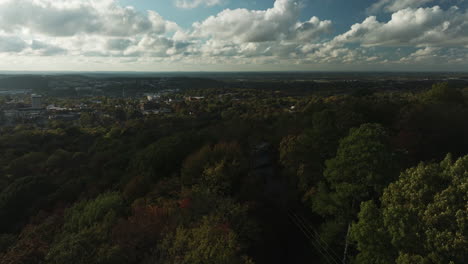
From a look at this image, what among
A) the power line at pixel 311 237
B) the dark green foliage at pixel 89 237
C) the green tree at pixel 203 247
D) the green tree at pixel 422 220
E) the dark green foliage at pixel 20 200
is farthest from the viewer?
the dark green foliage at pixel 20 200

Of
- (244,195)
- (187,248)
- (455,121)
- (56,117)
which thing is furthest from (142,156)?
(56,117)

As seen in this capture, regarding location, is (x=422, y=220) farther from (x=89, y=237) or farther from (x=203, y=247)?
(x=89, y=237)

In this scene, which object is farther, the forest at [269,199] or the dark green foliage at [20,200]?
the dark green foliage at [20,200]

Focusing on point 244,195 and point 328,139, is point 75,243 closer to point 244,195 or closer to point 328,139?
point 244,195

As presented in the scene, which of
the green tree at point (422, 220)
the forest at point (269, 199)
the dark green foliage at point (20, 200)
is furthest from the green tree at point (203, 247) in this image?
the dark green foliage at point (20, 200)

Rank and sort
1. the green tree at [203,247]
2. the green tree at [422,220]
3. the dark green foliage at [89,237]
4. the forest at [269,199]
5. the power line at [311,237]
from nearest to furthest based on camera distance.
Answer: the green tree at [422,220]
the forest at [269,199]
the green tree at [203,247]
the dark green foliage at [89,237]
the power line at [311,237]

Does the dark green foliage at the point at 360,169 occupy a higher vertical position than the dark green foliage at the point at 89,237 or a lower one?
higher

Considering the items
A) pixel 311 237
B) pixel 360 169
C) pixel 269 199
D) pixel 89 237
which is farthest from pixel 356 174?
pixel 89 237

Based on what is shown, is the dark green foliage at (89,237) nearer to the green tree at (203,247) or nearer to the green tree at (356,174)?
the green tree at (203,247)
